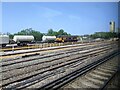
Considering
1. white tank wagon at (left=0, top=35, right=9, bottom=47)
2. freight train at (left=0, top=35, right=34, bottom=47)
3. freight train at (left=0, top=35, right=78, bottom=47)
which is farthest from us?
freight train at (left=0, top=35, right=78, bottom=47)

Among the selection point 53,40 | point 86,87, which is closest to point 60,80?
point 86,87

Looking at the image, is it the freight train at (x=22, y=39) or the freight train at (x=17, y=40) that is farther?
the freight train at (x=22, y=39)

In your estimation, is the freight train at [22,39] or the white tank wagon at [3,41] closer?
the white tank wagon at [3,41]

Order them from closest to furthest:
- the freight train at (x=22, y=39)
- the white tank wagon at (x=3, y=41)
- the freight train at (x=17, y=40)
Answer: the white tank wagon at (x=3, y=41), the freight train at (x=17, y=40), the freight train at (x=22, y=39)

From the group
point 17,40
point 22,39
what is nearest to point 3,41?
point 17,40

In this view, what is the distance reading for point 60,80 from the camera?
29.7ft

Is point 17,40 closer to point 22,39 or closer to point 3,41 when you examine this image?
point 22,39

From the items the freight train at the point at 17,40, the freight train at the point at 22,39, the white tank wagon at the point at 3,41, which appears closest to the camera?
the white tank wagon at the point at 3,41

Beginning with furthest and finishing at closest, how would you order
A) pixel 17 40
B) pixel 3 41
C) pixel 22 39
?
pixel 22 39, pixel 17 40, pixel 3 41

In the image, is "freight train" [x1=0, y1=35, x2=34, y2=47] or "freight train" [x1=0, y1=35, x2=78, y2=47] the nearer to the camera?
"freight train" [x1=0, y1=35, x2=34, y2=47]

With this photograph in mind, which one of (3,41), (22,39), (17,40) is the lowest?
(3,41)

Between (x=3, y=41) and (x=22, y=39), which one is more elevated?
(x=22, y=39)

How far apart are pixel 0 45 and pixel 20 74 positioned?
73.0 ft

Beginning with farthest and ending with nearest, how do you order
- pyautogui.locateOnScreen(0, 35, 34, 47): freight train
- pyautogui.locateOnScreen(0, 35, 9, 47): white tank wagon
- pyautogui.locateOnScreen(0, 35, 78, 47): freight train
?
pyautogui.locateOnScreen(0, 35, 78, 47): freight train < pyautogui.locateOnScreen(0, 35, 34, 47): freight train < pyautogui.locateOnScreen(0, 35, 9, 47): white tank wagon
